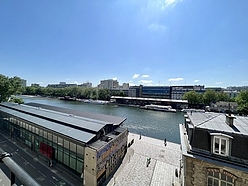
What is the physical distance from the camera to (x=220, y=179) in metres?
8.01

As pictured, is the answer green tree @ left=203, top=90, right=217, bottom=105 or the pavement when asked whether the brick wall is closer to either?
the pavement

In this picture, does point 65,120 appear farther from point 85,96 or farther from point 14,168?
point 85,96

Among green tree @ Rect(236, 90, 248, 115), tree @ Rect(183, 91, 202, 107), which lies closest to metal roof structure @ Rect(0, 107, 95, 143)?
green tree @ Rect(236, 90, 248, 115)

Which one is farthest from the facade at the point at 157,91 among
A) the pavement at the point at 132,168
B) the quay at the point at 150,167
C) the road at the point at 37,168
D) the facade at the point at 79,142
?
the road at the point at 37,168

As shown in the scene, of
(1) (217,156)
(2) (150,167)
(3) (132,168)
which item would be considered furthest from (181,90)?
(1) (217,156)

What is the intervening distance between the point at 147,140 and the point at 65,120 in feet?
48.9

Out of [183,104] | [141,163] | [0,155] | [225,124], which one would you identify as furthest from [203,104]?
[0,155]

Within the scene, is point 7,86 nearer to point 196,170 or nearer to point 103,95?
point 196,170

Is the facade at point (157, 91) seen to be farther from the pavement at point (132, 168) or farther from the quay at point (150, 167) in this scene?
the pavement at point (132, 168)

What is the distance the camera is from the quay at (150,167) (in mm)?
14477

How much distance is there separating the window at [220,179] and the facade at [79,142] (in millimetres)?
8424

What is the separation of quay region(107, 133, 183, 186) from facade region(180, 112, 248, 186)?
6043 millimetres

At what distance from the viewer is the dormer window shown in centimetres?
795

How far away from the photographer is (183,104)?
71062mm
